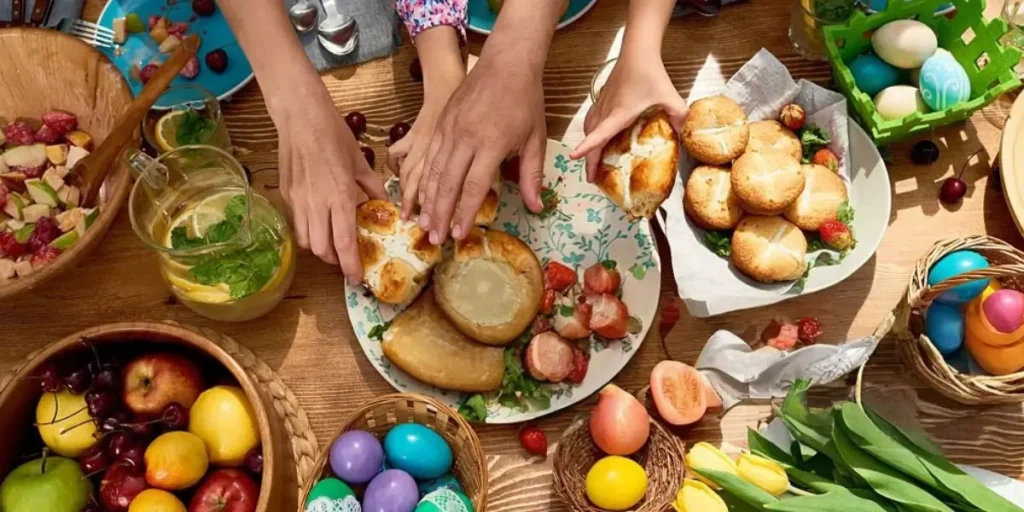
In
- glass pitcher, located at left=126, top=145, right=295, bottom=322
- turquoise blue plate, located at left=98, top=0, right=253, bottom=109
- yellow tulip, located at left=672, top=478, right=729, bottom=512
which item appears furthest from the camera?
turquoise blue plate, located at left=98, top=0, right=253, bottom=109

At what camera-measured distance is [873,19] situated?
1.20m

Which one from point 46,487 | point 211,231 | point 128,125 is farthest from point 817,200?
point 46,487

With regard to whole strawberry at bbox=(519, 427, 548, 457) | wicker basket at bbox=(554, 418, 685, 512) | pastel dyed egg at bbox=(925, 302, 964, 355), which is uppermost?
pastel dyed egg at bbox=(925, 302, 964, 355)

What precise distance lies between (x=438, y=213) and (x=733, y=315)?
461mm

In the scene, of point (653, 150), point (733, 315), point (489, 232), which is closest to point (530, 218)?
point (489, 232)

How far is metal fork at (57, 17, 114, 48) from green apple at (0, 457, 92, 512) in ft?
2.28

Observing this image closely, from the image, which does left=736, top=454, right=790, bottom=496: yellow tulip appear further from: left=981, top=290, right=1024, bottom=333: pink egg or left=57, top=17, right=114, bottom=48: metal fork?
left=57, top=17, right=114, bottom=48: metal fork

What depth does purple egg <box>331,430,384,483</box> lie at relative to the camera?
1.02 metres

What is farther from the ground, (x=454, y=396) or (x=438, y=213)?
(x=438, y=213)

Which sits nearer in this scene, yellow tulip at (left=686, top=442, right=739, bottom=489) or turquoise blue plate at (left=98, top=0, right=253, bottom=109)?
yellow tulip at (left=686, top=442, right=739, bottom=489)

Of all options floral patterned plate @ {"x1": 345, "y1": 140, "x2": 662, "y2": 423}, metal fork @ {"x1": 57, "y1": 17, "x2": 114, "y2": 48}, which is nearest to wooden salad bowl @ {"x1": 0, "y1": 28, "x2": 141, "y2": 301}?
metal fork @ {"x1": 57, "y1": 17, "x2": 114, "y2": 48}

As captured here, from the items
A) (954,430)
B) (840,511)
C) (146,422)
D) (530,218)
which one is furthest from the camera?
(530,218)

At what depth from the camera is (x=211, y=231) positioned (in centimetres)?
109

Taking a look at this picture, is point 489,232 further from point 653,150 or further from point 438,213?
point 653,150
